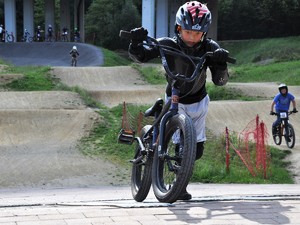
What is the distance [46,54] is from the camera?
38031 millimetres

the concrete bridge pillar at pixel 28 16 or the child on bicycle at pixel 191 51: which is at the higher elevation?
the concrete bridge pillar at pixel 28 16

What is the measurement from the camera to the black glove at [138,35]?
4.72 meters

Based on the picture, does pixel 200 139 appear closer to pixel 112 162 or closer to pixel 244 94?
pixel 112 162

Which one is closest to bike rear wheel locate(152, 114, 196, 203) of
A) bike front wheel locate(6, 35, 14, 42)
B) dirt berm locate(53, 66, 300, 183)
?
dirt berm locate(53, 66, 300, 183)

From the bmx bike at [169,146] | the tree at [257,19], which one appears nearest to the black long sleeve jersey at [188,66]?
the bmx bike at [169,146]

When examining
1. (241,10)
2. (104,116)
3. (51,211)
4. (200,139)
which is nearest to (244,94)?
(104,116)

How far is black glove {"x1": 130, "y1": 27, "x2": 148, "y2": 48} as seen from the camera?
4.72 m

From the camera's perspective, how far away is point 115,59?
117 ft

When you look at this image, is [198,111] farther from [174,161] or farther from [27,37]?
[27,37]

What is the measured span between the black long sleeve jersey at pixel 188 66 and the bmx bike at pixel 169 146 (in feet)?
0.38

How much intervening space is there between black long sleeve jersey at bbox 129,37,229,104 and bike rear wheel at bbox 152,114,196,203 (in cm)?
47

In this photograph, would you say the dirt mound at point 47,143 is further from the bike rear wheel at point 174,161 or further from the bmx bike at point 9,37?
the bmx bike at point 9,37

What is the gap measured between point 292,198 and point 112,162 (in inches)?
282

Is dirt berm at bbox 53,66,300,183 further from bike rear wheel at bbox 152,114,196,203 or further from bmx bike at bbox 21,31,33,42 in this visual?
bmx bike at bbox 21,31,33,42
